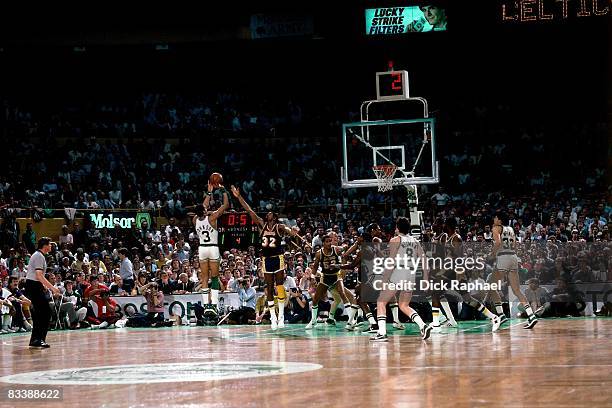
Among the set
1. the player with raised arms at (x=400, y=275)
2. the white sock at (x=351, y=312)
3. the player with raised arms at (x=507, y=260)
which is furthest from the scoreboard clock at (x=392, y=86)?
the player with raised arms at (x=400, y=275)

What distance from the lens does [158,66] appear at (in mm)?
45875

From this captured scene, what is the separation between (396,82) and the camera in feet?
77.8

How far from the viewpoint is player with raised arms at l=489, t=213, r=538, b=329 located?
18.8 meters

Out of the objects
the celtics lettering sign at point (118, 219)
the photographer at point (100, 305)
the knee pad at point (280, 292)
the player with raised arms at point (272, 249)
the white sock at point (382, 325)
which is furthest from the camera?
the celtics lettering sign at point (118, 219)

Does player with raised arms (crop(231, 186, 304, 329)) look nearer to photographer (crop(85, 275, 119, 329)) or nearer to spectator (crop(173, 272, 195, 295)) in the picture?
spectator (crop(173, 272, 195, 295))

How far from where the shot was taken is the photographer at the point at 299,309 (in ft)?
78.9

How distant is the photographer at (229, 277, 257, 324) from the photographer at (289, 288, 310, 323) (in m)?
0.96

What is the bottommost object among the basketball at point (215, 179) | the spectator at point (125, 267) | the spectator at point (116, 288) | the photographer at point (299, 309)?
the photographer at point (299, 309)

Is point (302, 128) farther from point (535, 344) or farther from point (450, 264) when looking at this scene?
point (535, 344)

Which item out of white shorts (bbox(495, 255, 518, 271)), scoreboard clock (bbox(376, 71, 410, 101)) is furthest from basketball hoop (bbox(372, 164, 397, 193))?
white shorts (bbox(495, 255, 518, 271))

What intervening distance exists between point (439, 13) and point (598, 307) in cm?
2214

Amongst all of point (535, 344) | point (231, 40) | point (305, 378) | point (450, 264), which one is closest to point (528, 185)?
point (231, 40)

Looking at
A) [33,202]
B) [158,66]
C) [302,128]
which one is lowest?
[33,202]

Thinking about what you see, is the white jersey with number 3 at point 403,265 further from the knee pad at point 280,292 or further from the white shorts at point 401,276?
the knee pad at point 280,292
